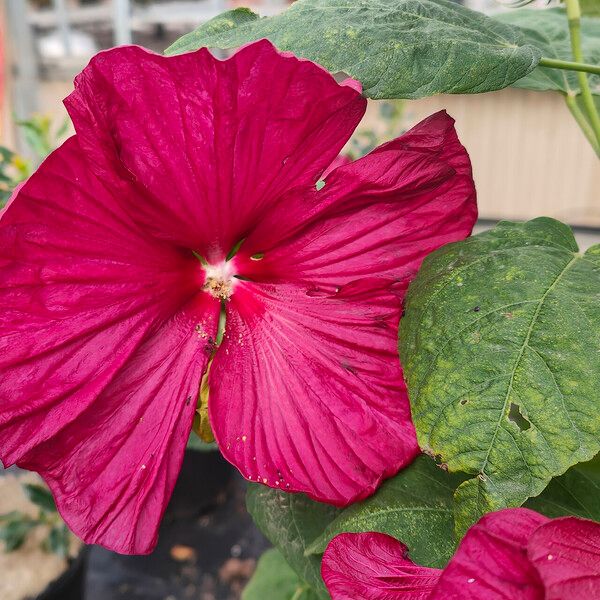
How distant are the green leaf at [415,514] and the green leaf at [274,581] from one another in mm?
318

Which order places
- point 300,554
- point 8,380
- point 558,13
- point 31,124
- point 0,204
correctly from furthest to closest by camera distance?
point 31,124
point 0,204
point 558,13
point 300,554
point 8,380

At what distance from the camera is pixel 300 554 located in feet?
1.53

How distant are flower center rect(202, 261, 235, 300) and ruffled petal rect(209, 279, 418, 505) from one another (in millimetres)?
33

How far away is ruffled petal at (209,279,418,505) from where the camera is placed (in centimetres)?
37

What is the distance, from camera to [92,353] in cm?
35

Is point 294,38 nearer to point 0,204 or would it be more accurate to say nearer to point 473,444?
point 473,444

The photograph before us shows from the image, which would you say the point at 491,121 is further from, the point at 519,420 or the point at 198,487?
the point at 519,420

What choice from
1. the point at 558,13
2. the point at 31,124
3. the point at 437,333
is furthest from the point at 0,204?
the point at 437,333

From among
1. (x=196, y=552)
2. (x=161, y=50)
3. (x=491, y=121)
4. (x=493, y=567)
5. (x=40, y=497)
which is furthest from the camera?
(x=491, y=121)

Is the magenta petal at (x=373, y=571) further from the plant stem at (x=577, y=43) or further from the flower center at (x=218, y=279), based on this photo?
the plant stem at (x=577, y=43)

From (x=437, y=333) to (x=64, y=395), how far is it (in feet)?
0.53

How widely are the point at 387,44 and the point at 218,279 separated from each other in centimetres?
15

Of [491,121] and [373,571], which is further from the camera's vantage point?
[491,121]

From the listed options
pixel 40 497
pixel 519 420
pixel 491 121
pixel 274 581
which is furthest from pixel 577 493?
pixel 491 121
